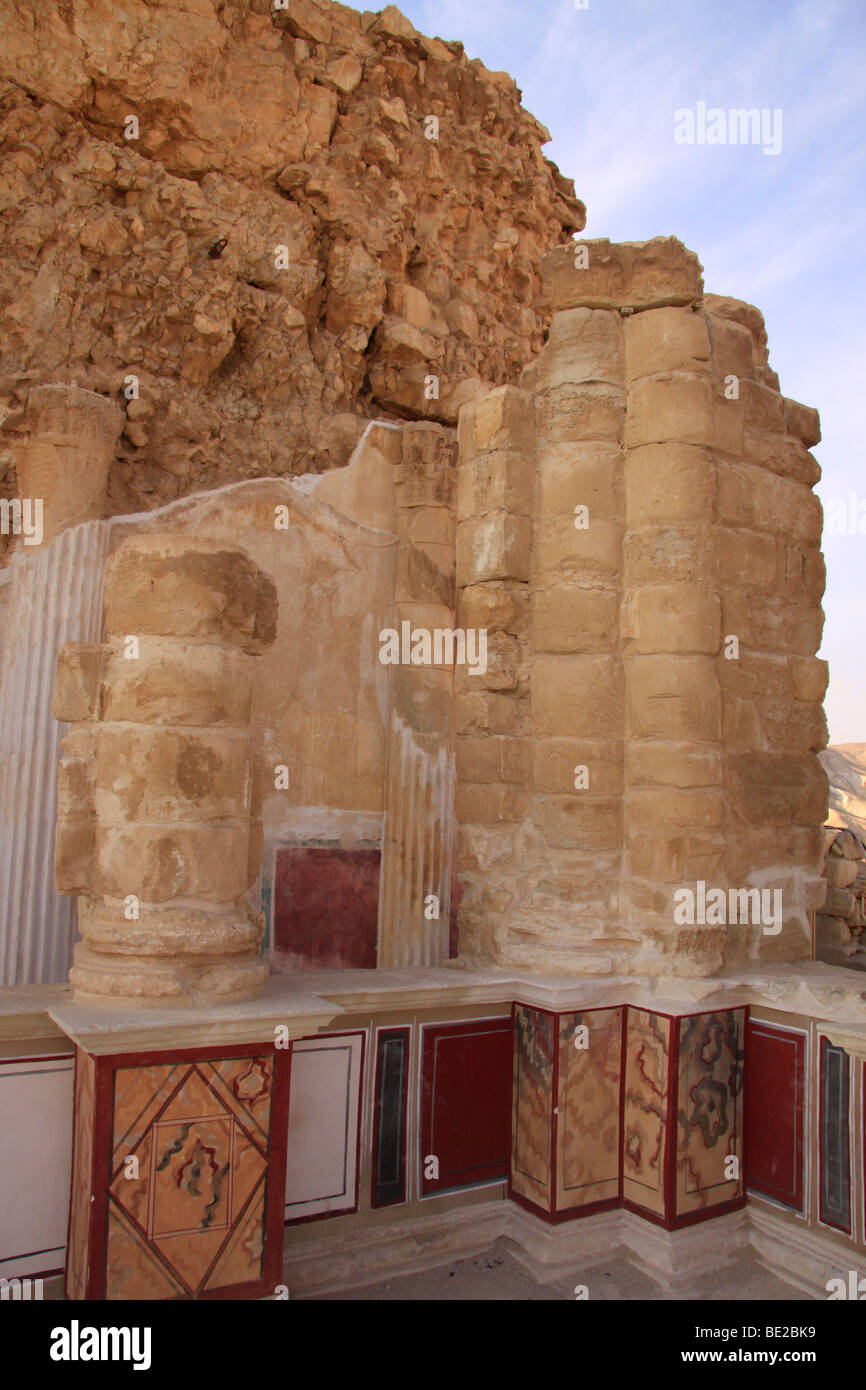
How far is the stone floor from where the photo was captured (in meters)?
3.73

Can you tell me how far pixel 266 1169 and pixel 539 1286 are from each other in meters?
1.26

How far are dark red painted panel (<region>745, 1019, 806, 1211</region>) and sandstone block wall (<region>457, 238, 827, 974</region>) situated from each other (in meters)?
0.39

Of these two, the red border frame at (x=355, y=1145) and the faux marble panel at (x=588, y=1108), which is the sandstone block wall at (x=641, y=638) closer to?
the faux marble panel at (x=588, y=1108)

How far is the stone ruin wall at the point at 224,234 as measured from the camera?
200 inches

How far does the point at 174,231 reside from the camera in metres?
5.38

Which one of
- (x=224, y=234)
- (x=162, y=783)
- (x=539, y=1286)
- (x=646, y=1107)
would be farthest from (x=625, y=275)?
(x=539, y=1286)

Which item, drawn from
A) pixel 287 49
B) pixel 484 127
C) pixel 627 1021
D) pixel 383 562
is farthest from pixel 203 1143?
pixel 484 127

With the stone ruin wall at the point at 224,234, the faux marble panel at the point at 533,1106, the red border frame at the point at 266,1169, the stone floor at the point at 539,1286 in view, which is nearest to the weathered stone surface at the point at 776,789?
the faux marble panel at the point at 533,1106

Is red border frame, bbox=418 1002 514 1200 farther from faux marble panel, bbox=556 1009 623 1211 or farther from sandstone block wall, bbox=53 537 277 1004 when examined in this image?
sandstone block wall, bbox=53 537 277 1004

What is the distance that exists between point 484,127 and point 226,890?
6.44 metres

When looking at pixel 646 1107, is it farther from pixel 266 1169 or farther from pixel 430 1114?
pixel 266 1169

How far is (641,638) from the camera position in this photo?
14.7ft

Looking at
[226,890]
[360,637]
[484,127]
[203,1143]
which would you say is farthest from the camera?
[484,127]

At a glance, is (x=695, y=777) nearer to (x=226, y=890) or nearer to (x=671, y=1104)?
(x=671, y=1104)
